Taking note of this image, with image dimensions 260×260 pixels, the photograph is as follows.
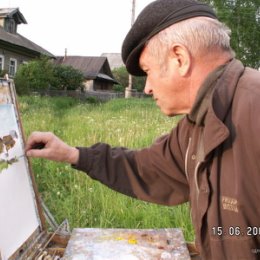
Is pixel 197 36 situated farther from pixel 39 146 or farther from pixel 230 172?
pixel 39 146

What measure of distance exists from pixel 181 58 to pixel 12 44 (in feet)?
96.4

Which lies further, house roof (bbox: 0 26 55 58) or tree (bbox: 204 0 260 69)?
tree (bbox: 204 0 260 69)

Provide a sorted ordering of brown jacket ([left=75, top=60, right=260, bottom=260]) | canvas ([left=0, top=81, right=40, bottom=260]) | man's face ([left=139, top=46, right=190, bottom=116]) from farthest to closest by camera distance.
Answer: canvas ([left=0, top=81, right=40, bottom=260]), man's face ([left=139, top=46, right=190, bottom=116]), brown jacket ([left=75, top=60, right=260, bottom=260])

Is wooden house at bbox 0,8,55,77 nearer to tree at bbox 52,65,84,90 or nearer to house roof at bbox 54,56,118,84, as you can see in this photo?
tree at bbox 52,65,84,90

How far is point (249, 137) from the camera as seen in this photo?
1420mm

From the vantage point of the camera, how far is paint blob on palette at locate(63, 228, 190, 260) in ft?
6.31

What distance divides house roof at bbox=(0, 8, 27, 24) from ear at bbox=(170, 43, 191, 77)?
29945mm

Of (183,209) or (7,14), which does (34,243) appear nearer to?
(183,209)

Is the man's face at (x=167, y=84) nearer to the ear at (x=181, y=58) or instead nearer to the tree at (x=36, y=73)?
the ear at (x=181, y=58)

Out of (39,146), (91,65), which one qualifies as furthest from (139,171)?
(91,65)

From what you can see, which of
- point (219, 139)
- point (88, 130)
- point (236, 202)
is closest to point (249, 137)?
point (219, 139)

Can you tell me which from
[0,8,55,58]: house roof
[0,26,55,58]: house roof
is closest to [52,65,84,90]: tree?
[0,26,55,58]: house roof

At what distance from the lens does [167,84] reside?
170 centimetres

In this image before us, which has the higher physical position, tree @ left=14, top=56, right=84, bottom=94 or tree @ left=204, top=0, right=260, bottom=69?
tree @ left=204, top=0, right=260, bottom=69
